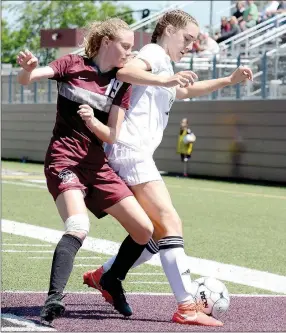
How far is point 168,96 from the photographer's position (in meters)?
7.14

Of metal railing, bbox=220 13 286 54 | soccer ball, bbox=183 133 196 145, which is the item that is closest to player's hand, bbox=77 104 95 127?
soccer ball, bbox=183 133 196 145

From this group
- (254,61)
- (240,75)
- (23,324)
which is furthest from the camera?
(254,61)

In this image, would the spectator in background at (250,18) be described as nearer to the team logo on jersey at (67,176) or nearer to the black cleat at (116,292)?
the black cleat at (116,292)

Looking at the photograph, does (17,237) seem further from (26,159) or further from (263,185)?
(26,159)

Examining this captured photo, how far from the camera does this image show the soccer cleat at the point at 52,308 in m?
6.39

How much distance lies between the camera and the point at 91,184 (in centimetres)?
687

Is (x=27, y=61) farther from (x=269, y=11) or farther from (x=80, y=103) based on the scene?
(x=269, y=11)

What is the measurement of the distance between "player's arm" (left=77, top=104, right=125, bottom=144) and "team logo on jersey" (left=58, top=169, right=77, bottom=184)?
28 centimetres

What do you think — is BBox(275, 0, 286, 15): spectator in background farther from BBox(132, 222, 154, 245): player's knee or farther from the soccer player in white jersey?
BBox(132, 222, 154, 245): player's knee

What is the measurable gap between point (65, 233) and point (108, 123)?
75cm

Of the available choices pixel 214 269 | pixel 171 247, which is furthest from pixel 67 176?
pixel 214 269

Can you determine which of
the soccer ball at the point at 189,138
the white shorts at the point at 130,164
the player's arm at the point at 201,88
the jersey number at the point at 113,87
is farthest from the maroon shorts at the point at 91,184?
the soccer ball at the point at 189,138

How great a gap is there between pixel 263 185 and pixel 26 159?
→ 14.5m

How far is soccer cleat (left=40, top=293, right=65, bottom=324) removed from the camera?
6395mm
